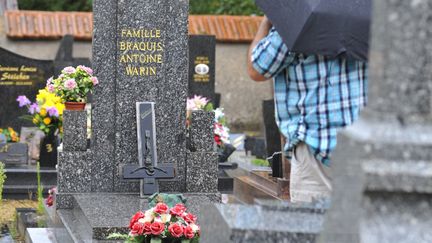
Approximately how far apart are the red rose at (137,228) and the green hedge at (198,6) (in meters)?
18.1

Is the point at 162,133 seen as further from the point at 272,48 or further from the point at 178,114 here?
the point at 272,48

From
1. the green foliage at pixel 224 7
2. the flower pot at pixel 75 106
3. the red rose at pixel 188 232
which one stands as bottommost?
the red rose at pixel 188 232

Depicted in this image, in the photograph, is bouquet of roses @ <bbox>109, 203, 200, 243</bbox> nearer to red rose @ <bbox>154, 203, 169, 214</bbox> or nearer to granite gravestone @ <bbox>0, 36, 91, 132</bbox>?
red rose @ <bbox>154, 203, 169, 214</bbox>

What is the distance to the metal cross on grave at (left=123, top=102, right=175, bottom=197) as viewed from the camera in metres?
8.45

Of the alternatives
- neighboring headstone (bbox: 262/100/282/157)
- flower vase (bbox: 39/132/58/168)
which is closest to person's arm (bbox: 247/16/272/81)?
neighboring headstone (bbox: 262/100/282/157)

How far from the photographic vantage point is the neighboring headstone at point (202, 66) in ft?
49.9

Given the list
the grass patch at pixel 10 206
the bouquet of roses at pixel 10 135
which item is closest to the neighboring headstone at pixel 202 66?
the bouquet of roses at pixel 10 135

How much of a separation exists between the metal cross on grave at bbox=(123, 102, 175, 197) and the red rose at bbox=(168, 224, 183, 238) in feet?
7.54

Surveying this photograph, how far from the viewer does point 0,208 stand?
33.1ft

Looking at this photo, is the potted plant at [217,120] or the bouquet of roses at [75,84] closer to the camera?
the bouquet of roses at [75,84]

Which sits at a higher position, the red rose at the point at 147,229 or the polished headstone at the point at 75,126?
the polished headstone at the point at 75,126

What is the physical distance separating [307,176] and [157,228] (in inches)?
75.5

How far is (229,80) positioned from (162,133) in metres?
11.5

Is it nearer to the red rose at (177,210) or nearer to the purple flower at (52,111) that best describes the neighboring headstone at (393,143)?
the red rose at (177,210)
